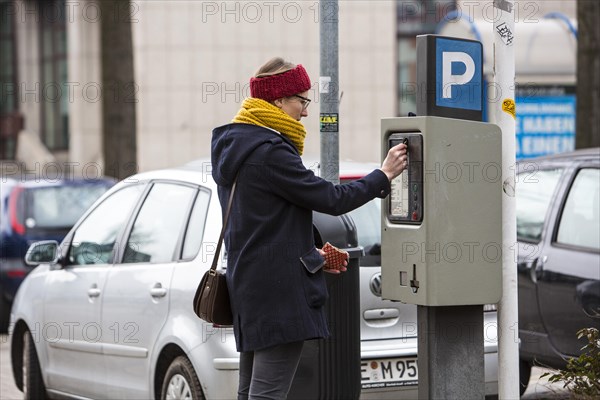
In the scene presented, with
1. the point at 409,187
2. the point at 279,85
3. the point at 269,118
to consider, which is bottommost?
the point at 409,187

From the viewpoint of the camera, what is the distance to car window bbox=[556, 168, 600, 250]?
7531mm

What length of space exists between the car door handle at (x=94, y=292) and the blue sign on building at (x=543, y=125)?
10.1 m

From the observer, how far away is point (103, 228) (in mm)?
7617

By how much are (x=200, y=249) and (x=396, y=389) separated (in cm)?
122

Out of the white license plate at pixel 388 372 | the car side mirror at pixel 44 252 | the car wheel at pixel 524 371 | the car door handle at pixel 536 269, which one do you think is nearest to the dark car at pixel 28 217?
the car side mirror at pixel 44 252

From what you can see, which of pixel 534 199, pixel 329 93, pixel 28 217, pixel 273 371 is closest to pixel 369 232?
pixel 329 93

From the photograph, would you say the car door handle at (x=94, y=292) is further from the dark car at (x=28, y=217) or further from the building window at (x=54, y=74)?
the building window at (x=54, y=74)

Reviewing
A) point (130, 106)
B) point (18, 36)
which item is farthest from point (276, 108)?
point (18, 36)

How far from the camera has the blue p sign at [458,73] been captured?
5164 millimetres

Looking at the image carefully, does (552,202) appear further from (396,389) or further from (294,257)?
(294,257)

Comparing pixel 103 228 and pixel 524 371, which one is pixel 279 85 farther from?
pixel 524 371

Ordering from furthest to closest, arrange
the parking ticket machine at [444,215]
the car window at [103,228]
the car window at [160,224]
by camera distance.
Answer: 1. the car window at [103,228]
2. the car window at [160,224]
3. the parking ticket machine at [444,215]

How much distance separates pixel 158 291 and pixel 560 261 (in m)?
2.51

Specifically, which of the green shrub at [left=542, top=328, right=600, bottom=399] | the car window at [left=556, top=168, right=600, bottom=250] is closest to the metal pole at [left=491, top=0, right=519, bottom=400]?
the green shrub at [left=542, top=328, right=600, bottom=399]
